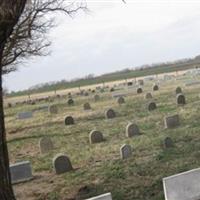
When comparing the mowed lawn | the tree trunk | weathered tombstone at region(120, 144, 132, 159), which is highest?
the tree trunk

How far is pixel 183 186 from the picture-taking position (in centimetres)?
759

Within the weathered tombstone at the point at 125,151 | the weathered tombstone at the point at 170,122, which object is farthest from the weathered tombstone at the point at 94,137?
the weathered tombstone at the point at 125,151

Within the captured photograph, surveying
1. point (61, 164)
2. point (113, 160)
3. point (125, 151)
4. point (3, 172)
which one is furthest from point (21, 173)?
point (3, 172)

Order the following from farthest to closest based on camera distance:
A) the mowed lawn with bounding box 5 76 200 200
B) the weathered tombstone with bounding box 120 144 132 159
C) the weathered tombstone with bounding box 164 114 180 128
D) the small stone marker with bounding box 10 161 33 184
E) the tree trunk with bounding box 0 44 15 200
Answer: the weathered tombstone with bounding box 164 114 180 128 < the weathered tombstone with bounding box 120 144 132 159 < the small stone marker with bounding box 10 161 33 184 < the mowed lawn with bounding box 5 76 200 200 < the tree trunk with bounding box 0 44 15 200

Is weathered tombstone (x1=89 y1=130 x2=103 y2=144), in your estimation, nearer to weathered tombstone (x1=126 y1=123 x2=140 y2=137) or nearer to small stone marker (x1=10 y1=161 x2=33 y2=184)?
weathered tombstone (x1=126 y1=123 x2=140 y2=137)

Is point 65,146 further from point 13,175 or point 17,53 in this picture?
point 17,53

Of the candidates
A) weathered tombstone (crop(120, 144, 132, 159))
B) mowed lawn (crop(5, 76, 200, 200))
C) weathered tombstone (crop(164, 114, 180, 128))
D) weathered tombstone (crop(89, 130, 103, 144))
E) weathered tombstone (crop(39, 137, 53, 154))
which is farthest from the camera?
weathered tombstone (crop(164, 114, 180, 128))

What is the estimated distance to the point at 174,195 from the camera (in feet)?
24.8

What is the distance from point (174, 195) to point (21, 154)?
27.0ft

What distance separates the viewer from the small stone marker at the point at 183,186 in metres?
7.50

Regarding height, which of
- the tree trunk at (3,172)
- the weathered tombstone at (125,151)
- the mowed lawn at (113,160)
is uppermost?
the tree trunk at (3,172)

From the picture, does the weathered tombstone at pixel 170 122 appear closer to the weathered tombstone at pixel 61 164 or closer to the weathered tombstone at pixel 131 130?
the weathered tombstone at pixel 131 130

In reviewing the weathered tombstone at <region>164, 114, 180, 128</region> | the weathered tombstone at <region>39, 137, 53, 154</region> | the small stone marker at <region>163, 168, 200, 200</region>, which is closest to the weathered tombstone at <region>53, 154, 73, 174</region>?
the weathered tombstone at <region>39, 137, 53, 154</region>

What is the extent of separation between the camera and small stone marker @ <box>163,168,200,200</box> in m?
7.50
